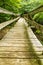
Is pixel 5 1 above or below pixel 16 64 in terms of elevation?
above

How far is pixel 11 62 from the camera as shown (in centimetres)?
203

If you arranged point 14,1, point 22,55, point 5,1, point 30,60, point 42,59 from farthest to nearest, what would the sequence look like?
point 14,1
point 5,1
point 22,55
point 30,60
point 42,59

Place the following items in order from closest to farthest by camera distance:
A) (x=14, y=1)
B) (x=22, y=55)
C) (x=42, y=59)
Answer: (x=42, y=59) → (x=22, y=55) → (x=14, y=1)

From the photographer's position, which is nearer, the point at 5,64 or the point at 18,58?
the point at 5,64


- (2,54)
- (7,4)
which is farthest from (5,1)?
(2,54)

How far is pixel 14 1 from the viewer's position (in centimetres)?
1285

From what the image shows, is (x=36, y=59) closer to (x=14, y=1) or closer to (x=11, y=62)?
(x=11, y=62)

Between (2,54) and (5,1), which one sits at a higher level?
(5,1)

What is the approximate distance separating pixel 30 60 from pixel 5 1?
32.9 ft

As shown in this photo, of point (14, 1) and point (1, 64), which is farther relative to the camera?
point (14, 1)

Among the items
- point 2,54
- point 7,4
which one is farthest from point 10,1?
point 2,54

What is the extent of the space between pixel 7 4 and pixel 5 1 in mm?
330

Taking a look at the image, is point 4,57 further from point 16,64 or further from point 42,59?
point 42,59

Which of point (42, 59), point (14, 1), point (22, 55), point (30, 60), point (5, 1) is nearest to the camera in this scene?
point (42, 59)
